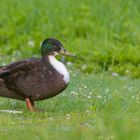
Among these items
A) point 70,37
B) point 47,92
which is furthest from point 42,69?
point 70,37

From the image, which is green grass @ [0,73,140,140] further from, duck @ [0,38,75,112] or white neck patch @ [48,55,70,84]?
white neck patch @ [48,55,70,84]

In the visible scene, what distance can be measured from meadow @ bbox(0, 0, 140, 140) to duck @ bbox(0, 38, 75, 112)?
0.83 ft

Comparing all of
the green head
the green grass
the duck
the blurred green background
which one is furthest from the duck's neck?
the blurred green background

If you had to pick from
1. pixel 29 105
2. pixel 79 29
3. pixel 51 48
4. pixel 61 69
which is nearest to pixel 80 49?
pixel 79 29

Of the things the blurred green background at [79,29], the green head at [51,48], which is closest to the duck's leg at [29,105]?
the green head at [51,48]

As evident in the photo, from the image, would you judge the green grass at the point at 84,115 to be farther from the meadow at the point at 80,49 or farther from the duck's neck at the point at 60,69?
the duck's neck at the point at 60,69

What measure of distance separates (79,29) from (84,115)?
7455 millimetres

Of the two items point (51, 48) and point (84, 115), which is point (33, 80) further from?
point (84, 115)

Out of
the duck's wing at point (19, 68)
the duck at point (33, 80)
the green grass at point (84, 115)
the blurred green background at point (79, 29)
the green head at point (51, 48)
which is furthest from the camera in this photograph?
the blurred green background at point (79, 29)

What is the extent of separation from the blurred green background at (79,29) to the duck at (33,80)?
5.27 meters

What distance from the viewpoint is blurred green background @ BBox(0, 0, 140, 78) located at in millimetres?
15609

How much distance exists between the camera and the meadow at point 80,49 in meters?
9.85

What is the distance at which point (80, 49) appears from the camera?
15945 millimetres

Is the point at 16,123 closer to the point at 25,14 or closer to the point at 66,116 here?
the point at 66,116
